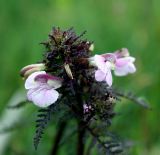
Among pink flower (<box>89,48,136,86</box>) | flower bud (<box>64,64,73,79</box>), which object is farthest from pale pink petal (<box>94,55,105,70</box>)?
flower bud (<box>64,64,73,79</box>)

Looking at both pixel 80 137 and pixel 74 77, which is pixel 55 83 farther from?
pixel 80 137

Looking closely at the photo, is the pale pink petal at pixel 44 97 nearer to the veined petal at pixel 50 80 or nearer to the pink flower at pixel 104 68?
the veined petal at pixel 50 80

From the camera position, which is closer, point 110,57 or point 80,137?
point 110,57

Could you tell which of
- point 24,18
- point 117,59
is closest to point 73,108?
point 117,59

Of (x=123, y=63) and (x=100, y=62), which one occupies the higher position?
(x=123, y=63)

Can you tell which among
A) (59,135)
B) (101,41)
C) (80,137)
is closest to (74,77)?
(80,137)

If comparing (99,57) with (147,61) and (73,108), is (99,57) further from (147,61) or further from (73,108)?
(147,61)

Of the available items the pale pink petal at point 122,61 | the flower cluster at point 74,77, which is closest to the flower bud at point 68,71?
the flower cluster at point 74,77
